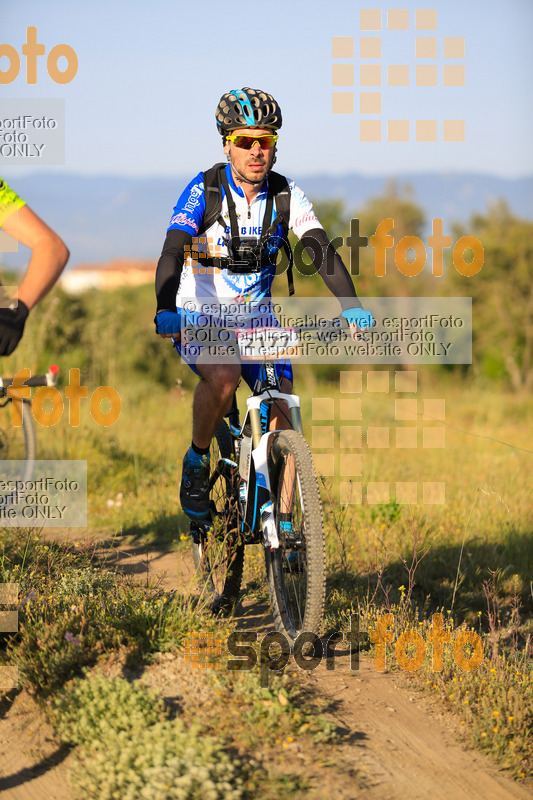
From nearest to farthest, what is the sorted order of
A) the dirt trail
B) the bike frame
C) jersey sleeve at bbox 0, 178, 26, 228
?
jersey sleeve at bbox 0, 178, 26, 228 → the dirt trail → the bike frame

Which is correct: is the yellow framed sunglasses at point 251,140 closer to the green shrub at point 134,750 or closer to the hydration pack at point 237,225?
the hydration pack at point 237,225

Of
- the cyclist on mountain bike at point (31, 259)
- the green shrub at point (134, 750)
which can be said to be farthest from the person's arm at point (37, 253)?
the green shrub at point (134, 750)

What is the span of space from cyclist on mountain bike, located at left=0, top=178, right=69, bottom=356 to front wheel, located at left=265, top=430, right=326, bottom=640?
1.59 m

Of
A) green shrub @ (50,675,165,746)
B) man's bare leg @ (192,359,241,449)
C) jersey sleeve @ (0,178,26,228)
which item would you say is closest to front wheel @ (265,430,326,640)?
man's bare leg @ (192,359,241,449)

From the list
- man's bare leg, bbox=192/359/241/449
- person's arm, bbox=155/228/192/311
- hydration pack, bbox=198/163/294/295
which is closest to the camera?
person's arm, bbox=155/228/192/311

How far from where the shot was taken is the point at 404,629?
4.25 metres

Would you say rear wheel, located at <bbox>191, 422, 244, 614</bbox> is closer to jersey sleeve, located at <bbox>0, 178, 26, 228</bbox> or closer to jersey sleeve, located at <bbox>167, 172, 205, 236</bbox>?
jersey sleeve, located at <bbox>167, 172, 205, 236</bbox>

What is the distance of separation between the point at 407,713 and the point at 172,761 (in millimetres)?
1309

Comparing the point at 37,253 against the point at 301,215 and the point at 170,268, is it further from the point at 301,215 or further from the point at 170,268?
the point at 301,215

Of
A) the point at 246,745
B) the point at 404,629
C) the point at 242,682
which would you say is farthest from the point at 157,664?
the point at 404,629

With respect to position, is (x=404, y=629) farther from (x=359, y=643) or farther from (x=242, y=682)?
(x=242, y=682)

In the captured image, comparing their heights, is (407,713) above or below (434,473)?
below

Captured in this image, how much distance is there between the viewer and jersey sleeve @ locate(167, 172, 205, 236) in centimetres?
→ 419

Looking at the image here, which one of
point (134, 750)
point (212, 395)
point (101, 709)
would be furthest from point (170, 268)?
point (134, 750)
